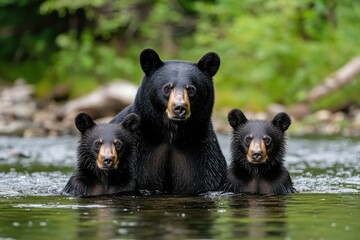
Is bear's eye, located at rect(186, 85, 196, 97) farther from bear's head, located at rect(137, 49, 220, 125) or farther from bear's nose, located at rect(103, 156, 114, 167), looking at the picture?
bear's nose, located at rect(103, 156, 114, 167)

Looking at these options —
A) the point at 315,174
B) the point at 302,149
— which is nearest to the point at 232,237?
the point at 315,174

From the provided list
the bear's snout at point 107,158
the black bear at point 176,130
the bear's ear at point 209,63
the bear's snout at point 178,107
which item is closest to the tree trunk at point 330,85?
the black bear at point 176,130

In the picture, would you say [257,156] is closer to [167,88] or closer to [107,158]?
[167,88]

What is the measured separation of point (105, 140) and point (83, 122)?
385 millimetres

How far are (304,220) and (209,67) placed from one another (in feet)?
8.75

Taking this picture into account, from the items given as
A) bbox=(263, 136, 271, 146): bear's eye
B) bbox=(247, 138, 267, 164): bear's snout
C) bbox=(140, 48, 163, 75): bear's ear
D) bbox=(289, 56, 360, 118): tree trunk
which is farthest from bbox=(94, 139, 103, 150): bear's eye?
bbox=(289, 56, 360, 118): tree trunk

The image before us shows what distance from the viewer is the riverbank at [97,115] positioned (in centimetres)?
2164

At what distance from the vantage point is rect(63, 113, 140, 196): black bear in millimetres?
8734

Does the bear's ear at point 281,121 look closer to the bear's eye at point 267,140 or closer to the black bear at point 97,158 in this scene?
the bear's eye at point 267,140

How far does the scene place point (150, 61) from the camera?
9.11 meters

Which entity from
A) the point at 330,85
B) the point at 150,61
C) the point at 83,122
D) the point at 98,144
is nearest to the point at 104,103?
the point at 330,85

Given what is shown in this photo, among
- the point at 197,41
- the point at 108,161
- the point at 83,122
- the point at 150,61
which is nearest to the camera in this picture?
the point at 108,161

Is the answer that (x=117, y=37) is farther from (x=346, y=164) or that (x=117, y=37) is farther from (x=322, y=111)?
(x=346, y=164)

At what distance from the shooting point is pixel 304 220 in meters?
6.86
